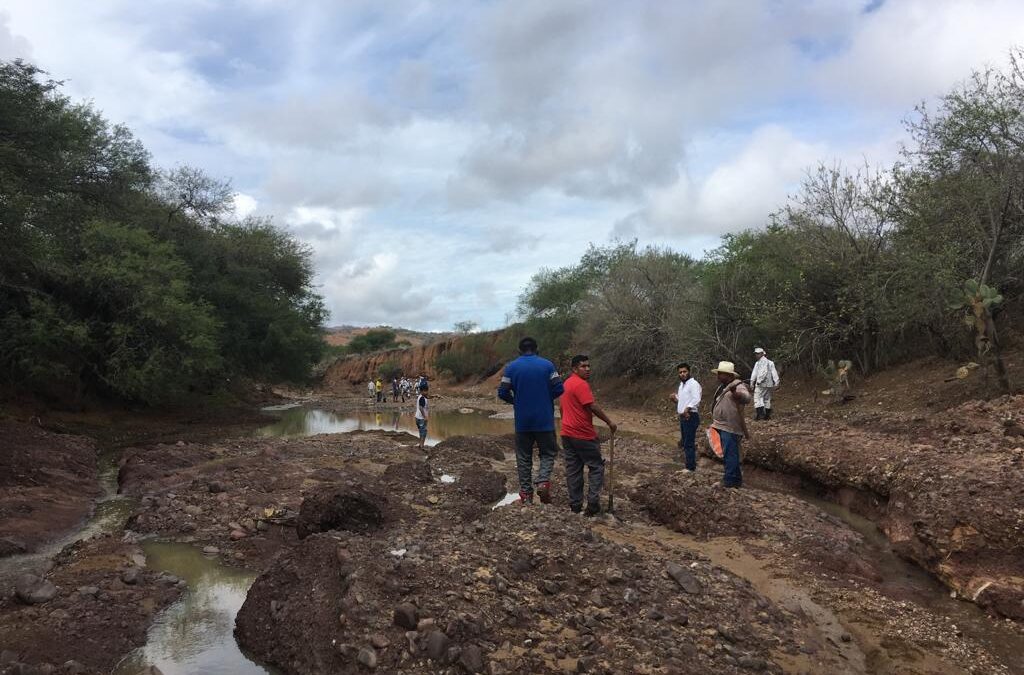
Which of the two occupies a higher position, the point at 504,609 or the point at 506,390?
the point at 506,390

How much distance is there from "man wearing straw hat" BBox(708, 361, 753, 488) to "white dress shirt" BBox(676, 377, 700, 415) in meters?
1.12

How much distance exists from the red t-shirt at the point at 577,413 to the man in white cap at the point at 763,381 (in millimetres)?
7675

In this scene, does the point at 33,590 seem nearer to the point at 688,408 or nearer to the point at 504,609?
the point at 504,609

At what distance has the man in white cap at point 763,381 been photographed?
44.9 feet

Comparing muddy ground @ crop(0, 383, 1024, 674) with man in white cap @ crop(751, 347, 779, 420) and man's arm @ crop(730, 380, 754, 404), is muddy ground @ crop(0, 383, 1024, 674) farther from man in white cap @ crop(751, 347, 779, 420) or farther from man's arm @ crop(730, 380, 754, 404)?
man in white cap @ crop(751, 347, 779, 420)

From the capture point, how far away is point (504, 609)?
4578 millimetres

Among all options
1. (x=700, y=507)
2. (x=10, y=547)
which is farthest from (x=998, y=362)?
(x=10, y=547)

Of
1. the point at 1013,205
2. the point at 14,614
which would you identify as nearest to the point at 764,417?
the point at 1013,205

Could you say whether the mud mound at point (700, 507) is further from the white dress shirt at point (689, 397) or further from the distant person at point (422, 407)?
the distant person at point (422, 407)

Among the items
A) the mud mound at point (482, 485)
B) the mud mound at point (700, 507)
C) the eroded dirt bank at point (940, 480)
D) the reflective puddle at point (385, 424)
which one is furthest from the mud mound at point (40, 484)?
the eroded dirt bank at point (940, 480)

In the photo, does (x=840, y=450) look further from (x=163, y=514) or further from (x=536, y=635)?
(x=163, y=514)

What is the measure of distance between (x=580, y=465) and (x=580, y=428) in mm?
503

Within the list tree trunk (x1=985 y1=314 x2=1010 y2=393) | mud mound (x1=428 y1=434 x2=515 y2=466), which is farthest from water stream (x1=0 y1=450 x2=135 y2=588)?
tree trunk (x1=985 y1=314 x2=1010 y2=393)

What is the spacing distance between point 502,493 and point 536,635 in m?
6.14
